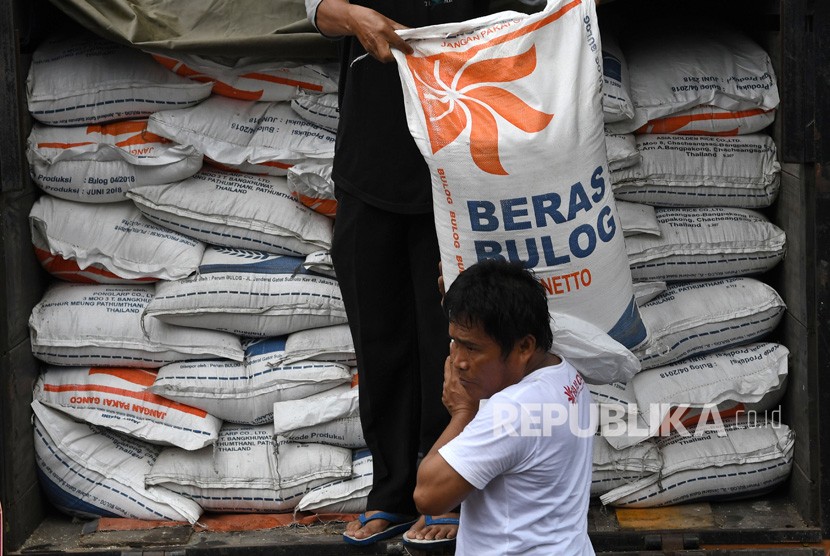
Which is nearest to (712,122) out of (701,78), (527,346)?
(701,78)

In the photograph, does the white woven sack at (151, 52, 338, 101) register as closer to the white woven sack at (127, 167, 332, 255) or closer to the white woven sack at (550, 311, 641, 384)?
the white woven sack at (127, 167, 332, 255)

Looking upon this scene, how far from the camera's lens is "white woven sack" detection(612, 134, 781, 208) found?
3.64m

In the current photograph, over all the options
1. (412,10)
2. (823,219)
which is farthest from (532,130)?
(823,219)

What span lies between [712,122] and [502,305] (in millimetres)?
1748

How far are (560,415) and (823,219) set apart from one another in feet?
4.75

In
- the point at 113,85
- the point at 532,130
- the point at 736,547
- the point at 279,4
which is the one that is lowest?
the point at 736,547

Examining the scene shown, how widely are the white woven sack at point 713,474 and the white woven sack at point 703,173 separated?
29.6 inches

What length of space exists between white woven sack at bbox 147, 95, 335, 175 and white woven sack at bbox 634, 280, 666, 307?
3.43 ft

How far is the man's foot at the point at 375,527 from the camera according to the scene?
129 inches

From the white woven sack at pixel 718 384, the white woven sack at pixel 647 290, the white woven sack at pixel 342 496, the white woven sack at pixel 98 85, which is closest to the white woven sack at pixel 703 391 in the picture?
the white woven sack at pixel 718 384

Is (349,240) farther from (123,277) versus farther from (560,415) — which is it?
(560,415)

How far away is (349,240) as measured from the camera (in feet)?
10.5

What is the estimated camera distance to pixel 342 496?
3506 millimetres

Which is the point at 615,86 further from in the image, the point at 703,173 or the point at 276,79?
the point at 276,79
